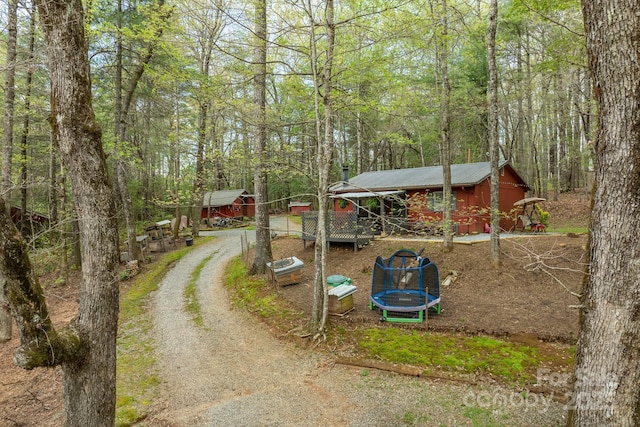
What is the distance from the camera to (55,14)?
115 inches

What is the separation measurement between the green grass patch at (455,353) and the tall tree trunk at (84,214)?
4322 mm

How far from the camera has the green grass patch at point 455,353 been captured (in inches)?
199

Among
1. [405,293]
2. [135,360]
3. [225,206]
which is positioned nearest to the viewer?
[135,360]

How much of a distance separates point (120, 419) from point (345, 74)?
7.36m

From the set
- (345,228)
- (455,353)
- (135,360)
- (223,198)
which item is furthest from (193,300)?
(223,198)

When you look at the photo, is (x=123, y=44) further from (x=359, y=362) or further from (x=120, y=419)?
(x=359, y=362)

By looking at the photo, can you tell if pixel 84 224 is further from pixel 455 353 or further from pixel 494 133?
pixel 494 133

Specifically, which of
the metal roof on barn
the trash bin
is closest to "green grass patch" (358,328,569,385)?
the trash bin

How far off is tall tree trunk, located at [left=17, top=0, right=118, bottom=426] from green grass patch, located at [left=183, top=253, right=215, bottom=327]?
4.77 m

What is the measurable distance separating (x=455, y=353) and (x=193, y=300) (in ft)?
23.7

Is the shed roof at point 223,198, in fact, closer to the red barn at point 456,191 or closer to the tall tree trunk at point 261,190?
the red barn at point 456,191

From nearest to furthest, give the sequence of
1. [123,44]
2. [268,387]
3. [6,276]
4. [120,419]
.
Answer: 1. [6,276]
2. [120,419]
3. [268,387]
4. [123,44]

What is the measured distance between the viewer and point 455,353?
561 cm

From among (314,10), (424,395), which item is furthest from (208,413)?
(314,10)
